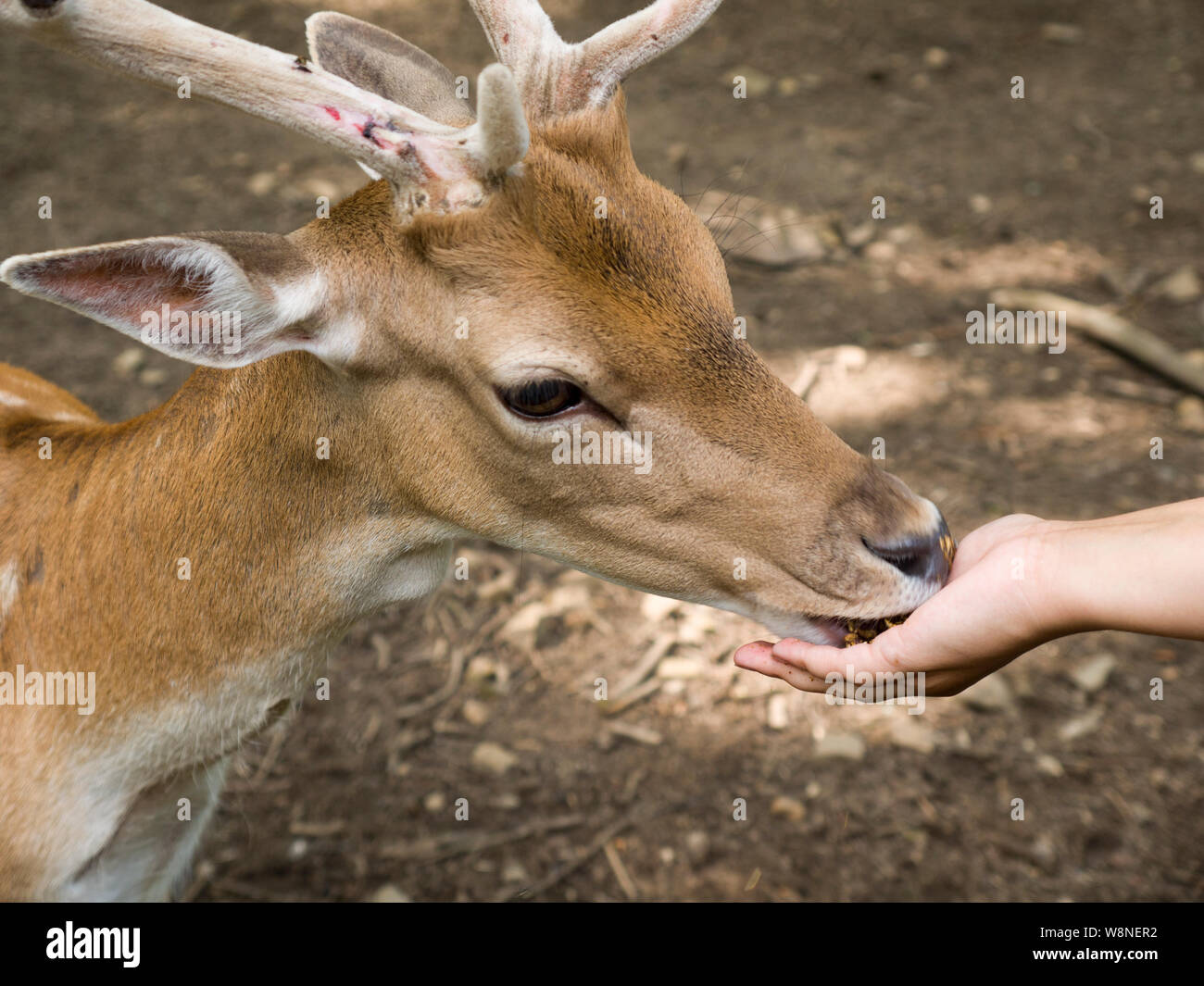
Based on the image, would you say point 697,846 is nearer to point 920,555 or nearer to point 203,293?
point 920,555

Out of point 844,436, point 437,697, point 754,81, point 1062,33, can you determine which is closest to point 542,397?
point 437,697

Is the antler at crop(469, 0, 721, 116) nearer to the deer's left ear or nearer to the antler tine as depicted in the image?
the antler tine

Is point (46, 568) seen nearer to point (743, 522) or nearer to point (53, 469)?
point (53, 469)

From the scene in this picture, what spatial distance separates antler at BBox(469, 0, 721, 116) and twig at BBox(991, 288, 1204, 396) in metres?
3.69

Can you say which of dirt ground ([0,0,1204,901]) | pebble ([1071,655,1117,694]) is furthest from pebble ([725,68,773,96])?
pebble ([1071,655,1117,694])

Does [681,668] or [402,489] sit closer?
[402,489]

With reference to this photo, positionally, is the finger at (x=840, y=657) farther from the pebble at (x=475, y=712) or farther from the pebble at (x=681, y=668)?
the pebble at (x=475, y=712)

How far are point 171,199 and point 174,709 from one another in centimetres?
532

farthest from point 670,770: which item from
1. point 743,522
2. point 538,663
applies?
point 743,522

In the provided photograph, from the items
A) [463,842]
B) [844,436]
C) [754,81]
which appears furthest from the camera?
[754,81]

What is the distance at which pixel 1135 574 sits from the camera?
202 centimetres

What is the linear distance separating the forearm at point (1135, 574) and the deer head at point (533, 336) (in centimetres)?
28

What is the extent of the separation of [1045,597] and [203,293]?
1.77 meters

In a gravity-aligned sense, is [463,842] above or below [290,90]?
below
